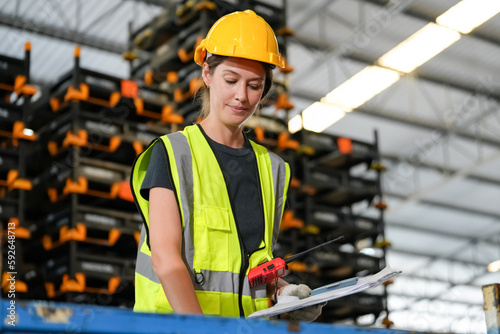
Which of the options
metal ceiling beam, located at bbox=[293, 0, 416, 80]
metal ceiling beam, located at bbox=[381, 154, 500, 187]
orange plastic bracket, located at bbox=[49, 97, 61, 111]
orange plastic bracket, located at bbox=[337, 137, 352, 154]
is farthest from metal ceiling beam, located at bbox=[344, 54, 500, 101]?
orange plastic bracket, located at bbox=[49, 97, 61, 111]

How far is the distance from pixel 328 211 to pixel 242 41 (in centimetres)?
558

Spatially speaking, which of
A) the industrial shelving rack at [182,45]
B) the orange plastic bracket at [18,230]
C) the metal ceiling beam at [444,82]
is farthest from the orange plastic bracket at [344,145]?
the metal ceiling beam at [444,82]

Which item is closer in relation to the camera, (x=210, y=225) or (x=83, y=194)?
(x=210, y=225)

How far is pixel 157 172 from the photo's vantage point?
2254 millimetres

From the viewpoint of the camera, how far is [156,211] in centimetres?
218

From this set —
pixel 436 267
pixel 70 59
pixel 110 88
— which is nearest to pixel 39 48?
pixel 70 59

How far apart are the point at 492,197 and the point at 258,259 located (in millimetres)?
20262

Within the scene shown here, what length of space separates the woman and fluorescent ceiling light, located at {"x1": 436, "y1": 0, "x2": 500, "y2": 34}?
11.7m

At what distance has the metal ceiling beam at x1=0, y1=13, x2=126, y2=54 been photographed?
1325 cm

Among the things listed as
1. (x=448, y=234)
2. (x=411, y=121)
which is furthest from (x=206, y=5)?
(x=448, y=234)

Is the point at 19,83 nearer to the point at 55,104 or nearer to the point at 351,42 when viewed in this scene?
the point at 55,104

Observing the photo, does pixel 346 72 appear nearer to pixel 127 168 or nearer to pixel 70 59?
pixel 70 59

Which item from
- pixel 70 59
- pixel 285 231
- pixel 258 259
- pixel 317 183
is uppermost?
pixel 70 59

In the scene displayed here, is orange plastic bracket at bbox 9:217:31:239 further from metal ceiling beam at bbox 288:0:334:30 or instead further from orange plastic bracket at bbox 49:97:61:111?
metal ceiling beam at bbox 288:0:334:30
